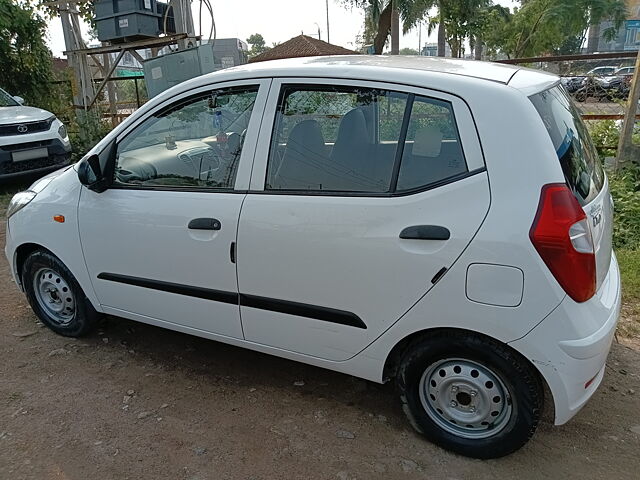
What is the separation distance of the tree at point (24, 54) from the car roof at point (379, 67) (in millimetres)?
10426

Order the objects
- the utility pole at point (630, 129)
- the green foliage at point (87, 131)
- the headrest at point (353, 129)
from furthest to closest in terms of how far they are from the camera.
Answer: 1. the green foliage at point (87, 131)
2. the utility pole at point (630, 129)
3. the headrest at point (353, 129)

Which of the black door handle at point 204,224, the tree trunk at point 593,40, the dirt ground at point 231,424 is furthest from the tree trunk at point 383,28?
the tree trunk at point 593,40

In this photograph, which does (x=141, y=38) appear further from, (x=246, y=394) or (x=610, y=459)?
(x=610, y=459)

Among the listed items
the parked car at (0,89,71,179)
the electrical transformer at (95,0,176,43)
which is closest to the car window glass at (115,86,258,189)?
the parked car at (0,89,71,179)

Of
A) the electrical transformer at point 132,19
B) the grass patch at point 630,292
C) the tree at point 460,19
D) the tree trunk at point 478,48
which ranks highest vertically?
the tree at point 460,19

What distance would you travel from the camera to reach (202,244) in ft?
8.75

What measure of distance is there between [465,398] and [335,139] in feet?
4.37

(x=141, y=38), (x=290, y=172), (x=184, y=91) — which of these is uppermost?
(x=141, y=38)

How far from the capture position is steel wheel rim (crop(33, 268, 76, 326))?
3.50m

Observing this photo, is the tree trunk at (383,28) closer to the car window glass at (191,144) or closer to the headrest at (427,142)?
the car window glass at (191,144)

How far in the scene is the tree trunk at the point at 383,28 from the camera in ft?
67.8

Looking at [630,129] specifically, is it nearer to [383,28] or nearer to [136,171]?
[136,171]

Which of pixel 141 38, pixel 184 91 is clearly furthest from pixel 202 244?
pixel 141 38

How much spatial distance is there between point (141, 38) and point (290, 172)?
7.11 metres
